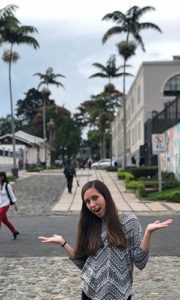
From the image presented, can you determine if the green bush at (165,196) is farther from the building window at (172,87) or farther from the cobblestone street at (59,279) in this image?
the building window at (172,87)

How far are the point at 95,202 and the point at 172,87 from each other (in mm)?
42224

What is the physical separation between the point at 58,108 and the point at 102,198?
85.2 meters

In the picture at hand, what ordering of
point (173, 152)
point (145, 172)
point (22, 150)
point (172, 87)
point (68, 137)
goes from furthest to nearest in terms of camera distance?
point (68, 137) → point (22, 150) → point (172, 87) → point (145, 172) → point (173, 152)

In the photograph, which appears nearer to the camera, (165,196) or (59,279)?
(59,279)

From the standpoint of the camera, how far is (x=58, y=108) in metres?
88.1

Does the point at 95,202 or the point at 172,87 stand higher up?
the point at 172,87

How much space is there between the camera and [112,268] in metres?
3.21

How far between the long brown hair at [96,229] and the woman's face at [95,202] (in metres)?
0.02

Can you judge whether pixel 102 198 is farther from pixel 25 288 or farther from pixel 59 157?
pixel 59 157

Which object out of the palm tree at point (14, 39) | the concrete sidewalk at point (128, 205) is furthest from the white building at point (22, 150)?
the concrete sidewalk at point (128, 205)

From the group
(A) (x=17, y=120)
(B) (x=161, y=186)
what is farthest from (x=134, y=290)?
(A) (x=17, y=120)

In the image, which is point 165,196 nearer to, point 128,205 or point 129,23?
point 128,205

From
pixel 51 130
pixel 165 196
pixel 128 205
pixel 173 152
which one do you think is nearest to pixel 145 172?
pixel 173 152

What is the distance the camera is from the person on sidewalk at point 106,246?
3.21 meters
